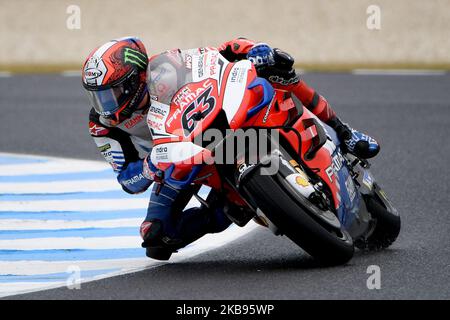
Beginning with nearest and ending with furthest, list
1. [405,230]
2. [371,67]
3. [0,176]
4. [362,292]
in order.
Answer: [362,292] < [405,230] < [0,176] < [371,67]

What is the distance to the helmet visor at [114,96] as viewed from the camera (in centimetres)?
625

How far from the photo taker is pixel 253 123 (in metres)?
6.25

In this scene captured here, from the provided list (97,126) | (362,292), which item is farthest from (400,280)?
(97,126)

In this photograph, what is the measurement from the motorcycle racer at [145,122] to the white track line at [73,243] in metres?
0.74

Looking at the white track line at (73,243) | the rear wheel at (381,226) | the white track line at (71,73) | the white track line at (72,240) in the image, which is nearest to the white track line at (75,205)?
the white track line at (72,240)

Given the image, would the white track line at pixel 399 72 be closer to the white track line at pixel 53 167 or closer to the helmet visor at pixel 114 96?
the white track line at pixel 53 167

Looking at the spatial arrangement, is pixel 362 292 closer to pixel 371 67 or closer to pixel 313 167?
pixel 313 167

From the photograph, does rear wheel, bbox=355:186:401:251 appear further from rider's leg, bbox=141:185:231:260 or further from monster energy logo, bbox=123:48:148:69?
monster energy logo, bbox=123:48:148:69

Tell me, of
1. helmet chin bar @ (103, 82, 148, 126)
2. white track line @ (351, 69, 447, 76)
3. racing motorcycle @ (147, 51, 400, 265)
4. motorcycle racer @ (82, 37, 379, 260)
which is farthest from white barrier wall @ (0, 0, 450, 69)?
helmet chin bar @ (103, 82, 148, 126)

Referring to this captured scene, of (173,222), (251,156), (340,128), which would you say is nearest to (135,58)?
(251,156)

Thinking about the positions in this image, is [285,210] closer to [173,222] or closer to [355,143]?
[173,222]

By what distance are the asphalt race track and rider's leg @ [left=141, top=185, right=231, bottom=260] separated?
0.15 m

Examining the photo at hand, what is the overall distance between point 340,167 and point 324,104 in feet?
1.93

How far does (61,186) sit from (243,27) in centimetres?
906
